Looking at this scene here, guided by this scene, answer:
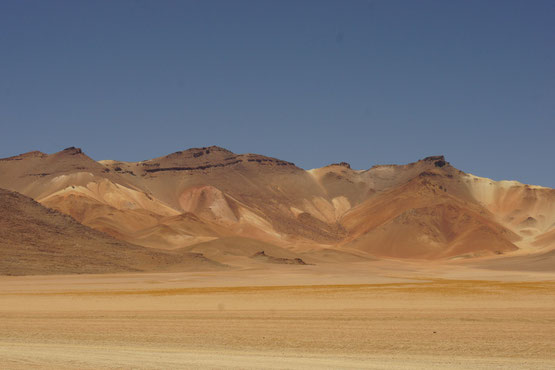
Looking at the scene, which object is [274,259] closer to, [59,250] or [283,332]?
[59,250]

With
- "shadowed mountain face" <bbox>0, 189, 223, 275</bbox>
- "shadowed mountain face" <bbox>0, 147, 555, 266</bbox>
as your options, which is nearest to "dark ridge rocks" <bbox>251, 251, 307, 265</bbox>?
"shadowed mountain face" <bbox>0, 147, 555, 266</bbox>

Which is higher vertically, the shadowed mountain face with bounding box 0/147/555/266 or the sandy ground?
the shadowed mountain face with bounding box 0/147/555/266

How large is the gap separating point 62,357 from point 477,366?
1099 centimetres

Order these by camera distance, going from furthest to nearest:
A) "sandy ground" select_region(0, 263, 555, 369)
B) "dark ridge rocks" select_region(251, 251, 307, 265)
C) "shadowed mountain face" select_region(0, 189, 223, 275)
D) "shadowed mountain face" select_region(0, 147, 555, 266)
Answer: "shadowed mountain face" select_region(0, 147, 555, 266) → "dark ridge rocks" select_region(251, 251, 307, 265) → "shadowed mountain face" select_region(0, 189, 223, 275) → "sandy ground" select_region(0, 263, 555, 369)

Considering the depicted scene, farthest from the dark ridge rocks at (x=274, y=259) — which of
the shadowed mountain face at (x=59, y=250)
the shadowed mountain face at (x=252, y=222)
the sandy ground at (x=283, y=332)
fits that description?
the sandy ground at (x=283, y=332)

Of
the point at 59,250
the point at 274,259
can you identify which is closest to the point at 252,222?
the point at 274,259

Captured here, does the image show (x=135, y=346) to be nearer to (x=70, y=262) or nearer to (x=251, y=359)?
(x=251, y=359)

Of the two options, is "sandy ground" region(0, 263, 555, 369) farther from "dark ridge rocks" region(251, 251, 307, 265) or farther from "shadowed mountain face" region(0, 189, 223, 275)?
"dark ridge rocks" region(251, 251, 307, 265)

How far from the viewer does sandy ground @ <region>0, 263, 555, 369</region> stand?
60.0 feet

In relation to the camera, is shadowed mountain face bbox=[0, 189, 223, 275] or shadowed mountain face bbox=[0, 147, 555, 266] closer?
shadowed mountain face bbox=[0, 189, 223, 275]

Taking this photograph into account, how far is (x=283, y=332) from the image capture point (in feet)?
80.0

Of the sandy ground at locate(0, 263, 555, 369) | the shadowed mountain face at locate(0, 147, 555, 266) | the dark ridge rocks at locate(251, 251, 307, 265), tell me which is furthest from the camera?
the shadowed mountain face at locate(0, 147, 555, 266)

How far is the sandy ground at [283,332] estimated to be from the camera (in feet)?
60.0

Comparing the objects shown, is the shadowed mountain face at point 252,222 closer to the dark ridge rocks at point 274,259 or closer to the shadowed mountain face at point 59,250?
the dark ridge rocks at point 274,259
